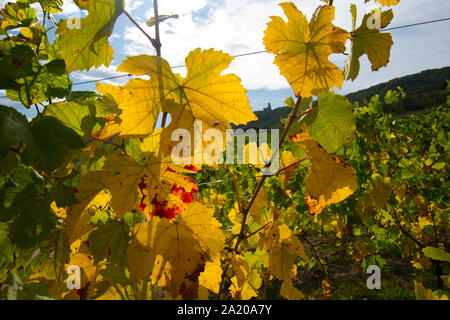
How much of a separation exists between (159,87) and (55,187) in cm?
30

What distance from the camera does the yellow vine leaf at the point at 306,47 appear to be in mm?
588

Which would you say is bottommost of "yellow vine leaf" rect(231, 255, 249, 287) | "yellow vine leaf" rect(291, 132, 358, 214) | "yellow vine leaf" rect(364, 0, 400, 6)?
"yellow vine leaf" rect(231, 255, 249, 287)

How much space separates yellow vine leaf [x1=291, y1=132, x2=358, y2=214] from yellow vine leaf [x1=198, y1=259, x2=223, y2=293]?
0.34 m

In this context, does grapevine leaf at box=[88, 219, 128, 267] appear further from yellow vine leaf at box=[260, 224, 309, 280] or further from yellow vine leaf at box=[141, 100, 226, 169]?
yellow vine leaf at box=[260, 224, 309, 280]

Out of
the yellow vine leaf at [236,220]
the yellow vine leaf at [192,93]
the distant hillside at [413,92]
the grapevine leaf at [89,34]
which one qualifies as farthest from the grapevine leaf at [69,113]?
the distant hillside at [413,92]

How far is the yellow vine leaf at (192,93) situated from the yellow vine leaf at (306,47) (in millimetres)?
150

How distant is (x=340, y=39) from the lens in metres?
0.59

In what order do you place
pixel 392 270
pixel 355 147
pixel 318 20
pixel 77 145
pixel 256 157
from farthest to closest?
pixel 392 270 → pixel 355 147 → pixel 256 157 → pixel 318 20 → pixel 77 145

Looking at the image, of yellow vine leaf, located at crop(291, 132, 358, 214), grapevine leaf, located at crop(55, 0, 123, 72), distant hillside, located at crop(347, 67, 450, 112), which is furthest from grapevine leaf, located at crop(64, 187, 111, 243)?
distant hillside, located at crop(347, 67, 450, 112)

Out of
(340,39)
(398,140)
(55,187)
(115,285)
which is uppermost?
(398,140)

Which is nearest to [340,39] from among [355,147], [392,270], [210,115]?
[210,115]

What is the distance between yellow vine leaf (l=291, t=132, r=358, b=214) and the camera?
64 centimetres

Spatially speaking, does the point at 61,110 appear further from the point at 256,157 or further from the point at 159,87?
the point at 256,157

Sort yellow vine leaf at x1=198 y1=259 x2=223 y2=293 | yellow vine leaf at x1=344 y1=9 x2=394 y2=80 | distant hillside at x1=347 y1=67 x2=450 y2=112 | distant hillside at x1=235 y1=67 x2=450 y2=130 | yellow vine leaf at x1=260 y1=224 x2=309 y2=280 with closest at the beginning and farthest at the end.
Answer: yellow vine leaf at x1=344 y1=9 x2=394 y2=80
yellow vine leaf at x1=198 y1=259 x2=223 y2=293
yellow vine leaf at x1=260 y1=224 x2=309 y2=280
distant hillside at x1=347 y1=67 x2=450 y2=112
distant hillside at x1=235 y1=67 x2=450 y2=130
